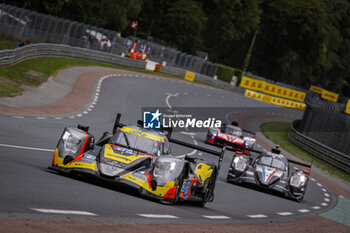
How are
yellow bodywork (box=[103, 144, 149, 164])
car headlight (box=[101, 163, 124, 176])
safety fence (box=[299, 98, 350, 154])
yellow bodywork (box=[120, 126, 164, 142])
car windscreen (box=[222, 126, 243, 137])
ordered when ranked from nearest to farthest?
car headlight (box=[101, 163, 124, 176]) → yellow bodywork (box=[103, 144, 149, 164]) → yellow bodywork (box=[120, 126, 164, 142]) → car windscreen (box=[222, 126, 243, 137]) → safety fence (box=[299, 98, 350, 154])

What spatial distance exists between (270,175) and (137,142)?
7.79 metres

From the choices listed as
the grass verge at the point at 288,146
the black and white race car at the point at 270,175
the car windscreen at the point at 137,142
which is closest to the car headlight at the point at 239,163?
the black and white race car at the point at 270,175

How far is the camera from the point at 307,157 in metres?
38.7

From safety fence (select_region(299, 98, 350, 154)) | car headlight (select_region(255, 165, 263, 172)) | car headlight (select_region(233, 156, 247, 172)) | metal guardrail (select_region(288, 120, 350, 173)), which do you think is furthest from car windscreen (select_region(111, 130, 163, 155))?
safety fence (select_region(299, 98, 350, 154))

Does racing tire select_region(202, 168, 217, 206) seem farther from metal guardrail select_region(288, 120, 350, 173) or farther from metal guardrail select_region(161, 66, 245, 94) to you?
metal guardrail select_region(161, 66, 245, 94)

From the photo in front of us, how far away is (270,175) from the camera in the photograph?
19.9 meters

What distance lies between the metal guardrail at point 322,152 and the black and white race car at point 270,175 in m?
15.7

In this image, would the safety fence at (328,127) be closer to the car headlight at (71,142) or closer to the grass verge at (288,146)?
the grass verge at (288,146)

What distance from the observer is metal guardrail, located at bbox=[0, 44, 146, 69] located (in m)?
34.3

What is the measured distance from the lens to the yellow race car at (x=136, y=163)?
11742 mm

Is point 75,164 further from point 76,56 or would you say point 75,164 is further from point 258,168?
point 76,56

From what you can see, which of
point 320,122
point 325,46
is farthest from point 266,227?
point 325,46

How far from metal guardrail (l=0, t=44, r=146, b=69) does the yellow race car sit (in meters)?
20.4

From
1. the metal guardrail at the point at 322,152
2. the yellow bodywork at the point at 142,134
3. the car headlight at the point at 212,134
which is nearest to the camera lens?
the yellow bodywork at the point at 142,134
